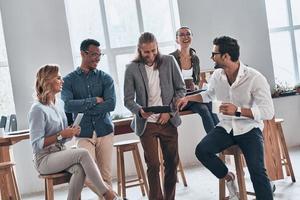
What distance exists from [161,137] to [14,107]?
2.65m

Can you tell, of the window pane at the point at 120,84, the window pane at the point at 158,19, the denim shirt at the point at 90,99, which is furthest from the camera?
the window pane at the point at 158,19

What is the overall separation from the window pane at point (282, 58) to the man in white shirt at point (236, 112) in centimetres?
316

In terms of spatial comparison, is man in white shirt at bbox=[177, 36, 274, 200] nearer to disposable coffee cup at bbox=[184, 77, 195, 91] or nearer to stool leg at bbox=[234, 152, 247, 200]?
stool leg at bbox=[234, 152, 247, 200]

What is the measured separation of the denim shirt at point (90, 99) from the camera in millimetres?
3512

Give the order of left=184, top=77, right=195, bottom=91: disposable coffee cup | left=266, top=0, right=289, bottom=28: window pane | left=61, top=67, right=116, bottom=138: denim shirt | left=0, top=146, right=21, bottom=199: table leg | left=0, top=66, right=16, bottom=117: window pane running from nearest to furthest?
left=61, top=67, right=116, bottom=138: denim shirt → left=0, top=146, right=21, bottom=199: table leg → left=184, top=77, right=195, bottom=91: disposable coffee cup → left=0, top=66, right=16, bottom=117: window pane → left=266, top=0, right=289, bottom=28: window pane

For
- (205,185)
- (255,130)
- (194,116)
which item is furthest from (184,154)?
(255,130)

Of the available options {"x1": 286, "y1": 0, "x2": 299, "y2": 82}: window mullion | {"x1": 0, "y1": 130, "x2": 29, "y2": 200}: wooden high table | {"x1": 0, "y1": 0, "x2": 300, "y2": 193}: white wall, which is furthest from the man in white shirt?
{"x1": 286, "y1": 0, "x2": 299, "y2": 82}: window mullion

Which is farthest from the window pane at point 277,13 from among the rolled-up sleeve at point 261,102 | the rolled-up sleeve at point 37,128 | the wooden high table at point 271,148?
the rolled-up sleeve at point 37,128

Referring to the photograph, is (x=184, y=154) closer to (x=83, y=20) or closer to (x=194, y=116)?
(x=194, y=116)

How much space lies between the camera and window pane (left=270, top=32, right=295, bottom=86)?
627 cm

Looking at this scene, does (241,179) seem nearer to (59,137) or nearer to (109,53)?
(59,137)

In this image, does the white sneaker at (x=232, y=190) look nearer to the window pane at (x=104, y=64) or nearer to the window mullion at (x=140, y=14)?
the window pane at (x=104, y=64)

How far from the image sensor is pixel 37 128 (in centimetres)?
315

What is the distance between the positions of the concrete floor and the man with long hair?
732 millimetres
